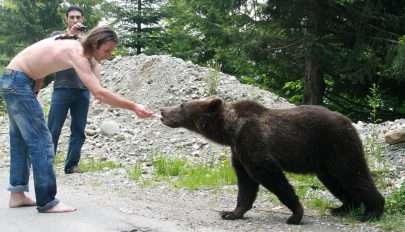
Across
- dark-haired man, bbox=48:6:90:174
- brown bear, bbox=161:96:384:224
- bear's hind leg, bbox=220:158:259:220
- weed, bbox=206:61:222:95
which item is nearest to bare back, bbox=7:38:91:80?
brown bear, bbox=161:96:384:224

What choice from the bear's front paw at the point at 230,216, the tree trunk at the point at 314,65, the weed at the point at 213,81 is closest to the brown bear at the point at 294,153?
the bear's front paw at the point at 230,216

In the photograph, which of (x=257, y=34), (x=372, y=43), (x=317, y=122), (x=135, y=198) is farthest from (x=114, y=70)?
(x=317, y=122)

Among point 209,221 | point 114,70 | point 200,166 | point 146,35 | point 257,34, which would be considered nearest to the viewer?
point 209,221

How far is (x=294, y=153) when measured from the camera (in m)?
6.51

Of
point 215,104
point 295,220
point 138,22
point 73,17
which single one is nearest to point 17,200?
point 215,104

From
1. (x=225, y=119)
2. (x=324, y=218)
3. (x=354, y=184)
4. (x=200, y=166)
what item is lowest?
(x=200, y=166)

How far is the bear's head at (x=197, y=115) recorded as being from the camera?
692 centimetres

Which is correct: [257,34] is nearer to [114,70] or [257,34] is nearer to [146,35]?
[114,70]

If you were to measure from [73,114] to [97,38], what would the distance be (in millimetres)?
3864

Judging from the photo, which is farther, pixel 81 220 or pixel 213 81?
pixel 213 81

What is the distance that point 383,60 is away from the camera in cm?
1352

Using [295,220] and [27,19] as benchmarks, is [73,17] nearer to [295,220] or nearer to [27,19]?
[295,220]

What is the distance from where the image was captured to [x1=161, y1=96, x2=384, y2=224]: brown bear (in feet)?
20.4

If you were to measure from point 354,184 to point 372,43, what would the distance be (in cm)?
800
